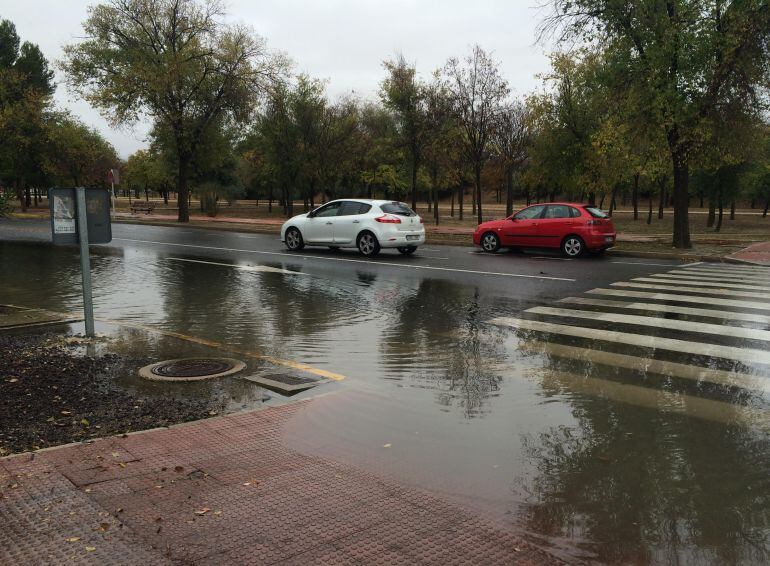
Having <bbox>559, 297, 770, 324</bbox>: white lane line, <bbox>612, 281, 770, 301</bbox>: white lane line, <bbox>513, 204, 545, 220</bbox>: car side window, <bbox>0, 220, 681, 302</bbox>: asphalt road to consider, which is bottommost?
<bbox>559, 297, 770, 324</bbox>: white lane line

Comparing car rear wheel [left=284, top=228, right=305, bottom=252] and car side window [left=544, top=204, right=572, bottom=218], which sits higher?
car side window [left=544, top=204, right=572, bottom=218]

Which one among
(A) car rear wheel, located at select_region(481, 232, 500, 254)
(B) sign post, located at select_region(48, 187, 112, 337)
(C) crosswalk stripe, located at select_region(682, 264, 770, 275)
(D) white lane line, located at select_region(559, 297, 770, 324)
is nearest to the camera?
(B) sign post, located at select_region(48, 187, 112, 337)

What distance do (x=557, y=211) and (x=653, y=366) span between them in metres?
12.5

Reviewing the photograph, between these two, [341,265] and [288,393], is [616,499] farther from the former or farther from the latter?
[341,265]

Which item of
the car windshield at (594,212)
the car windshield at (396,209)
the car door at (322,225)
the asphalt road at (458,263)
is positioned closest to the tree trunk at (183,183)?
the asphalt road at (458,263)

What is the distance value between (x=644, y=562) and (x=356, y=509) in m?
1.51

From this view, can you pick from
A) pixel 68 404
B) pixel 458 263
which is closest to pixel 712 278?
pixel 458 263

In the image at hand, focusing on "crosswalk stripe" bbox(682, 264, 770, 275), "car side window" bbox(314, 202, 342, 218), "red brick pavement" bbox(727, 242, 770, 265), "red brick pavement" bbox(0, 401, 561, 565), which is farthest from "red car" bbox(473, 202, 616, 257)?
"red brick pavement" bbox(0, 401, 561, 565)

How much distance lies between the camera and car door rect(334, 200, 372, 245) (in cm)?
1811

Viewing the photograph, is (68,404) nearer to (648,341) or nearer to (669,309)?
(648,341)

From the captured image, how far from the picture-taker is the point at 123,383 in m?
5.90

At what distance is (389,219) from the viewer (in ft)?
58.0

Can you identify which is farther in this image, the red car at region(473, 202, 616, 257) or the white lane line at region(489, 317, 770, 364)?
the red car at region(473, 202, 616, 257)

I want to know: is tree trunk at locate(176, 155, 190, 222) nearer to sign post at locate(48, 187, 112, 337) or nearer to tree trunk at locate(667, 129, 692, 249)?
tree trunk at locate(667, 129, 692, 249)
